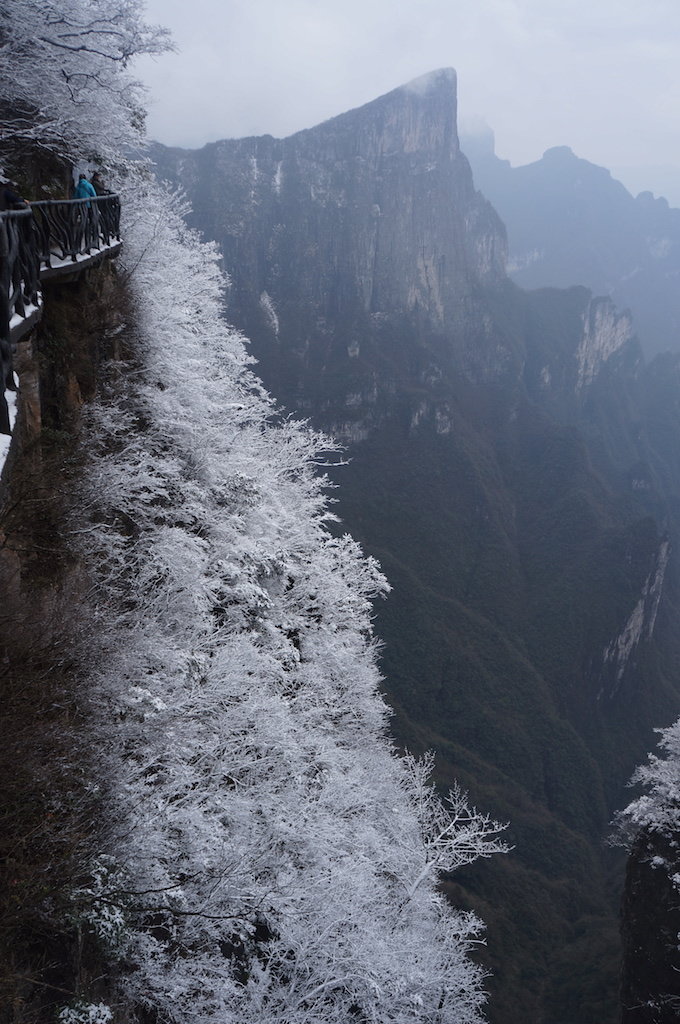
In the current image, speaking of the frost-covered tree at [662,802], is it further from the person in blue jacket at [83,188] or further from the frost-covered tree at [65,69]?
the frost-covered tree at [65,69]

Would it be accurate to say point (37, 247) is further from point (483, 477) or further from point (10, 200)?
point (483, 477)

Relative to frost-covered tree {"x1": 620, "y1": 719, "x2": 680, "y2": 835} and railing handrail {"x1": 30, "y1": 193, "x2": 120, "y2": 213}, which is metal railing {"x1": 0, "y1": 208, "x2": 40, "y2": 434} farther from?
frost-covered tree {"x1": 620, "y1": 719, "x2": 680, "y2": 835}

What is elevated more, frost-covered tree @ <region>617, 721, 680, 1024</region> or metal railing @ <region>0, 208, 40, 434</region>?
metal railing @ <region>0, 208, 40, 434</region>

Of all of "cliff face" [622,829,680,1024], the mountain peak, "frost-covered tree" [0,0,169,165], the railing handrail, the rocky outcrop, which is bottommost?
"cliff face" [622,829,680,1024]

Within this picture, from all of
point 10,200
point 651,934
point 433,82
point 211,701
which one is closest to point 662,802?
point 651,934

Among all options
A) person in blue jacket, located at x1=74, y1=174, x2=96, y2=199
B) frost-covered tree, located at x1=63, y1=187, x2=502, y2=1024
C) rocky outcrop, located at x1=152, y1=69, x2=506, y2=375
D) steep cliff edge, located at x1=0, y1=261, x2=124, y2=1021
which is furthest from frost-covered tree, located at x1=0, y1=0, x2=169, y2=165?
rocky outcrop, located at x1=152, y1=69, x2=506, y2=375

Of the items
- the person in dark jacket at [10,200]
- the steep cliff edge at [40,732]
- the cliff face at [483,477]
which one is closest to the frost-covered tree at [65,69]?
the person in dark jacket at [10,200]
